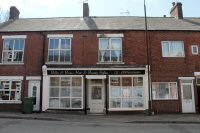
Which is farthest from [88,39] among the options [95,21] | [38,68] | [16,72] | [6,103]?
[6,103]

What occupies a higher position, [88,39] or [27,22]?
[27,22]

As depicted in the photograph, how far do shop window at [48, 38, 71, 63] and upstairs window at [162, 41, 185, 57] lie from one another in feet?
24.9

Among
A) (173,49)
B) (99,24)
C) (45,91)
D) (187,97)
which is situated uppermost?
(99,24)

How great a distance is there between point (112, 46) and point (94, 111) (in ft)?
17.3

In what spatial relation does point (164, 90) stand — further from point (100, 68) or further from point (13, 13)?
point (13, 13)

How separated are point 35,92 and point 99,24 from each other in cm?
771

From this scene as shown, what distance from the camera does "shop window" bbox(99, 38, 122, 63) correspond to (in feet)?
67.2

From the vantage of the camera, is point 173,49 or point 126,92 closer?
point 126,92

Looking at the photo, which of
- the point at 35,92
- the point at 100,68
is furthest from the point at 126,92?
the point at 35,92

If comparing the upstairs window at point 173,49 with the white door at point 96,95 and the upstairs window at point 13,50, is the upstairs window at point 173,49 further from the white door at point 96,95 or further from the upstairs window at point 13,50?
the upstairs window at point 13,50

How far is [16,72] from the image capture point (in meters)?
20.5

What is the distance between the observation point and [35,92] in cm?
2034

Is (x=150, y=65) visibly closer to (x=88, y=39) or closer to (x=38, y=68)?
(x=88, y=39)

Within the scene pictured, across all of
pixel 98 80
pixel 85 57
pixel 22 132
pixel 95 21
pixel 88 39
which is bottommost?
pixel 22 132
